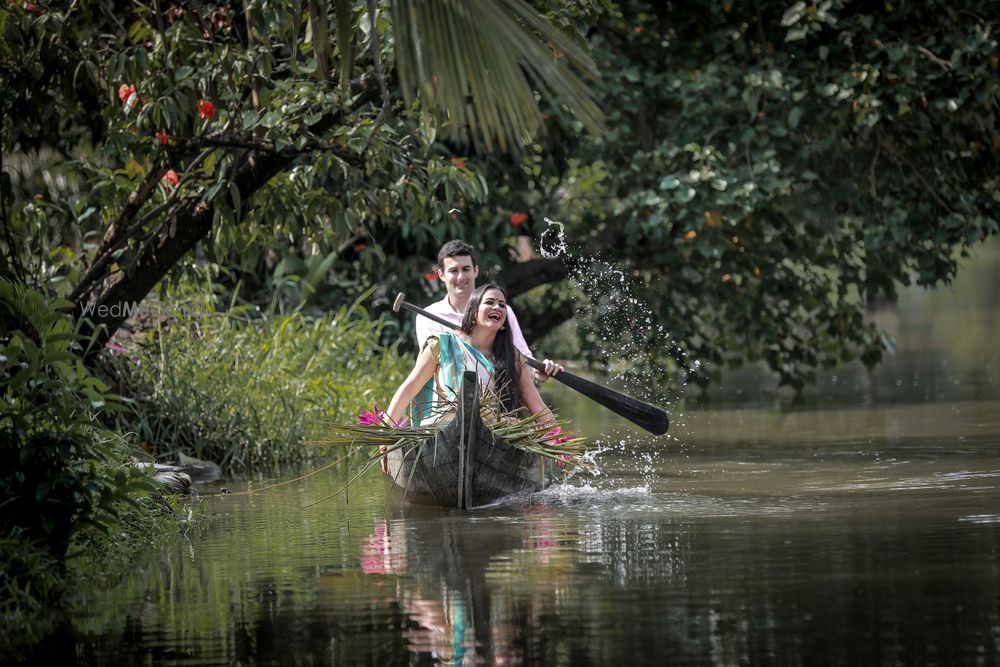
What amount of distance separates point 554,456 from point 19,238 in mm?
4543

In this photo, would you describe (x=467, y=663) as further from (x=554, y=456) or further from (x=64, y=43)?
(x=64, y=43)

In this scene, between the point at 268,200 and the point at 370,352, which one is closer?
the point at 268,200

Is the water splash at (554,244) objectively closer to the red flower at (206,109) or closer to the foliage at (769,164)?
the foliage at (769,164)

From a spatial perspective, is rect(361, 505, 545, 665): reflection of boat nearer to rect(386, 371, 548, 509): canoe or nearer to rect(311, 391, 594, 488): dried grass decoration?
rect(386, 371, 548, 509): canoe

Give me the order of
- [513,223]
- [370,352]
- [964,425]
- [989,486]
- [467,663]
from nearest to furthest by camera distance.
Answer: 1. [467,663]
2. [989,486]
3. [964,425]
4. [370,352]
5. [513,223]

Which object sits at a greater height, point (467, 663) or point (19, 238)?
point (19, 238)

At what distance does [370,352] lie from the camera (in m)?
16.4

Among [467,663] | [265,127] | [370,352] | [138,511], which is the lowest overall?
[467,663]

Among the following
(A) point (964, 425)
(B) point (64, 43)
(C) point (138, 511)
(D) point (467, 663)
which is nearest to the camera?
(D) point (467, 663)

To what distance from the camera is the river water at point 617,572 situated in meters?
6.21

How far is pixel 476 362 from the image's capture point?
37.6ft

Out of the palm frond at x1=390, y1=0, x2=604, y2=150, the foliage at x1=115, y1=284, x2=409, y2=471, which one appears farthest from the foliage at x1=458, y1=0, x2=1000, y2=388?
the palm frond at x1=390, y1=0, x2=604, y2=150

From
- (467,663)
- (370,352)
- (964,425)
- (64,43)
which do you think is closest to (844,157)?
(964,425)

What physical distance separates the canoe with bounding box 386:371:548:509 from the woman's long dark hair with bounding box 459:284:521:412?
0.72 m
